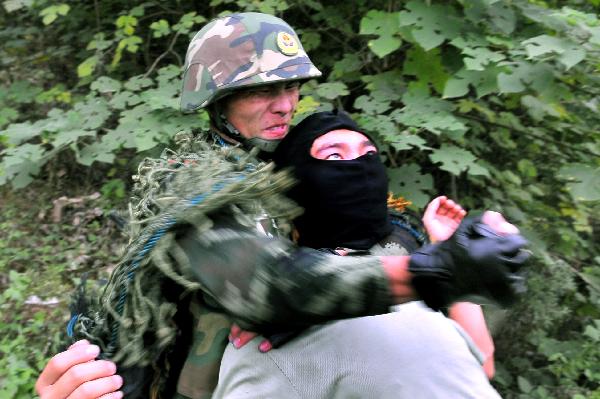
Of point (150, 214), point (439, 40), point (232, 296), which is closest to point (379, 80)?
point (439, 40)

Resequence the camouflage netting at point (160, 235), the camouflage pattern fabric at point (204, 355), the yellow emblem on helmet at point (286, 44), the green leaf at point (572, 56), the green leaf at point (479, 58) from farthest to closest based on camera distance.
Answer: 1. the green leaf at point (479, 58)
2. the green leaf at point (572, 56)
3. the yellow emblem on helmet at point (286, 44)
4. the camouflage pattern fabric at point (204, 355)
5. the camouflage netting at point (160, 235)

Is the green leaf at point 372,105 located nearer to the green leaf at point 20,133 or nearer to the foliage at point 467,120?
the foliage at point 467,120

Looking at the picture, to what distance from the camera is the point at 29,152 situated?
3367 millimetres

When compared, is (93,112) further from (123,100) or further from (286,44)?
(286,44)

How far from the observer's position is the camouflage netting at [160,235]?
111 cm

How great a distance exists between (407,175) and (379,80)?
0.56 metres

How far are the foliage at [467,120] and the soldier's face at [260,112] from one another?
1005mm

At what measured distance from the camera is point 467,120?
11.2 ft

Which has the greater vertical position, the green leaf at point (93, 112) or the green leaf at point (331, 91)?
the green leaf at point (331, 91)

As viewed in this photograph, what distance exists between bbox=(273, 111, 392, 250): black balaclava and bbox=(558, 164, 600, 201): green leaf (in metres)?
1.49

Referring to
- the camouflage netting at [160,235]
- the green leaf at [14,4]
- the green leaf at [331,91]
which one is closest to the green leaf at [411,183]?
the green leaf at [331,91]

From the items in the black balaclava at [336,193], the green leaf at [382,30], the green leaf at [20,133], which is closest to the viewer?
the black balaclava at [336,193]

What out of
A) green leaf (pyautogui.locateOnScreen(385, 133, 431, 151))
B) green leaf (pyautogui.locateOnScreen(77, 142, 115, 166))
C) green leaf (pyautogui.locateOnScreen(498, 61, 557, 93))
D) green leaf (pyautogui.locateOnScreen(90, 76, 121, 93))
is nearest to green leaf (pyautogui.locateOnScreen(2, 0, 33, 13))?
green leaf (pyautogui.locateOnScreen(90, 76, 121, 93))

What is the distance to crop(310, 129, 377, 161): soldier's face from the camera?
1670 mm
